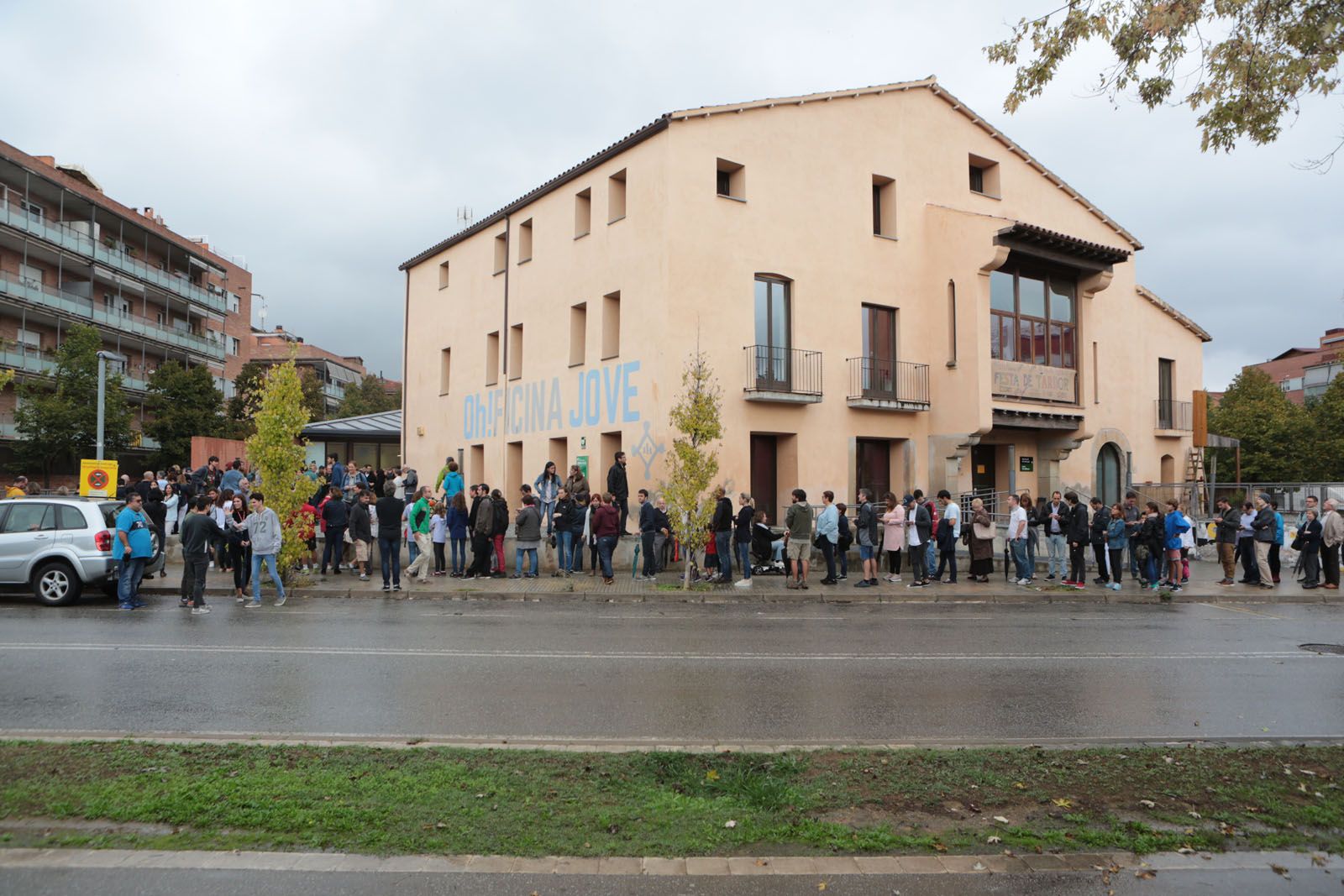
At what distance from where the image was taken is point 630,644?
414 inches

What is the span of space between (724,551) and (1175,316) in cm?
2043

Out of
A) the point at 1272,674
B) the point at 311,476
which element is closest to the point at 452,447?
the point at 311,476

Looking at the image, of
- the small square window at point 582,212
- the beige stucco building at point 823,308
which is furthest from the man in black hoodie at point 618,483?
the small square window at point 582,212

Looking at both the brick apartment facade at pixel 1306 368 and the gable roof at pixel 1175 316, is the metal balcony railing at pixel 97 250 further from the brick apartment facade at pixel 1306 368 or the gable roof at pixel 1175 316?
the brick apartment facade at pixel 1306 368

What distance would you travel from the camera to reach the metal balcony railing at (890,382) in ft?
72.6

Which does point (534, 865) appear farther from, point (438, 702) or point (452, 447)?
point (452, 447)

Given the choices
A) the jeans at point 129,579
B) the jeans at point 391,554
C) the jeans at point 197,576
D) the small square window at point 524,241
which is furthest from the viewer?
the small square window at point 524,241

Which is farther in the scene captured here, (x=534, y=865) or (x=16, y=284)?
(x=16, y=284)

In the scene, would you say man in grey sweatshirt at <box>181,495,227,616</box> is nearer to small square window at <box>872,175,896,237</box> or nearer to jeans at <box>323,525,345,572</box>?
jeans at <box>323,525,345,572</box>

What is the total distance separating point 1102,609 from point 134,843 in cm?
1449

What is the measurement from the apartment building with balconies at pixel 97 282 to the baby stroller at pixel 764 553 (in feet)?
106

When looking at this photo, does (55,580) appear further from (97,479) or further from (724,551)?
(724,551)

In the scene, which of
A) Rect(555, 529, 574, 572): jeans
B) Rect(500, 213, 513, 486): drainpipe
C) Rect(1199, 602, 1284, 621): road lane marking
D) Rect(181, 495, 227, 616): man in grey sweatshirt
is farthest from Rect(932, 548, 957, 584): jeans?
Rect(181, 495, 227, 616): man in grey sweatshirt

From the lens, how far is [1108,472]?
26672 mm
